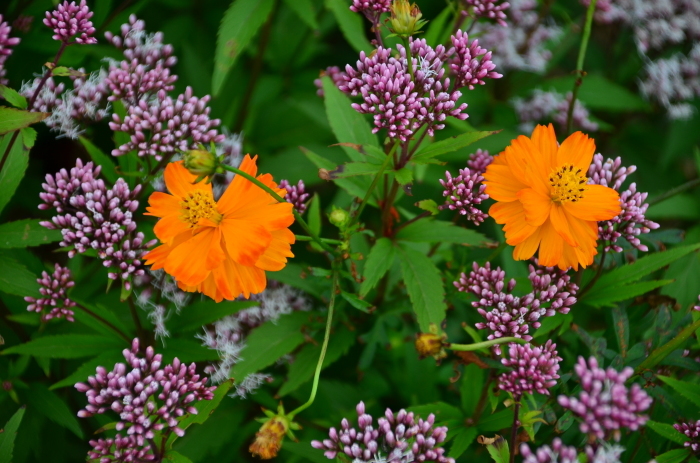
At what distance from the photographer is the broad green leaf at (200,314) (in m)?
2.81

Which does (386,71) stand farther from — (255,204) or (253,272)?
(253,272)

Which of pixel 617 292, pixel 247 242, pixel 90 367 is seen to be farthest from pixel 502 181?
pixel 90 367

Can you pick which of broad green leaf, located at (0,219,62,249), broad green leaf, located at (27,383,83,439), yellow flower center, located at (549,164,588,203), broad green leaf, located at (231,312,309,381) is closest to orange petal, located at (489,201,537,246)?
yellow flower center, located at (549,164,588,203)

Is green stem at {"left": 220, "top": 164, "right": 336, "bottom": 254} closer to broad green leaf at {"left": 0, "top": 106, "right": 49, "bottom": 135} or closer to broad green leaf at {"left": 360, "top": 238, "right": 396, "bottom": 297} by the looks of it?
broad green leaf at {"left": 360, "top": 238, "right": 396, "bottom": 297}

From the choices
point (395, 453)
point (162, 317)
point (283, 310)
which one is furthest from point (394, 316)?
point (162, 317)

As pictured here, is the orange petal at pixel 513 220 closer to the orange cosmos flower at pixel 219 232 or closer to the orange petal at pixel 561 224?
the orange petal at pixel 561 224

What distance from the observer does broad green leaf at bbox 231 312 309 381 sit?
2.73 m

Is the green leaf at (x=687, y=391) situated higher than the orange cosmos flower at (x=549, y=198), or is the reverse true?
the orange cosmos flower at (x=549, y=198)

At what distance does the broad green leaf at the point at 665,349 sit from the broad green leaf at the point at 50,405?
2.62m

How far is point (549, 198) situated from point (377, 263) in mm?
783

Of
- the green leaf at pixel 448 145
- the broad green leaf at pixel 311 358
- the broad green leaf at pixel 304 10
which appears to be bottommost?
the broad green leaf at pixel 311 358

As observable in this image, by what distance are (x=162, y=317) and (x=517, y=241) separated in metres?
1.81

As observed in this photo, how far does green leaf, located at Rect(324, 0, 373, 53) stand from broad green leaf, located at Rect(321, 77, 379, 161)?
2.57ft

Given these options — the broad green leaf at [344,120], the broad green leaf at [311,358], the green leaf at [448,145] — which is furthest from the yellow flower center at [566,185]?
the broad green leaf at [311,358]
